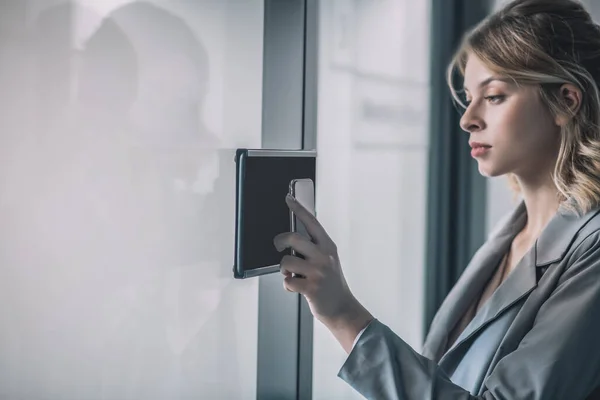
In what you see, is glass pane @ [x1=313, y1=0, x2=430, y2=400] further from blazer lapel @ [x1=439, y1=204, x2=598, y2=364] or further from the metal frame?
blazer lapel @ [x1=439, y1=204, x2=598, y2=364]

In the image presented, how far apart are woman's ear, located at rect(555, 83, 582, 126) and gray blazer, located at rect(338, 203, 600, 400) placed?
154 mm

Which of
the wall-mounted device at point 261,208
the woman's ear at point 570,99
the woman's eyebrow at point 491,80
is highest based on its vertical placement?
the woman's eyebrow at point 491,80

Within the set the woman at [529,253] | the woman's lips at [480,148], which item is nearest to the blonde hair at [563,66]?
the woman at [529,253]

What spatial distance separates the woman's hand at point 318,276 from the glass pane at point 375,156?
520 millimetres

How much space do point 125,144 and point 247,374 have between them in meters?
0.52

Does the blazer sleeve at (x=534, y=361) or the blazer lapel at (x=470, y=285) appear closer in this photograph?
the blazer sleeve at (x=534, y=361)

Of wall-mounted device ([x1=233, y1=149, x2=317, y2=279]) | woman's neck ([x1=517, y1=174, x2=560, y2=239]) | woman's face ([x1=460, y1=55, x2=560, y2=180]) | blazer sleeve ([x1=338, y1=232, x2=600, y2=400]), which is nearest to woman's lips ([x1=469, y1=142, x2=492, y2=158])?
woman's face ([x1=460, y1=55, x2=560, y2=180])

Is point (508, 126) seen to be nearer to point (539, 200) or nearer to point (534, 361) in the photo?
point (539, 200)

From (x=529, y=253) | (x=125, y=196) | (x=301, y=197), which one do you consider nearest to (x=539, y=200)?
(x=529, y=253)

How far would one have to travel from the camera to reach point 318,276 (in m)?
0.92

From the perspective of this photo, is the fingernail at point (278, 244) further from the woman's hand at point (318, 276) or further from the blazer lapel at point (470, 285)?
the blazer lapel at point (470, 285)

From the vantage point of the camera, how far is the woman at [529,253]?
0.90 metres

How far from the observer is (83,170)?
0.99 metres

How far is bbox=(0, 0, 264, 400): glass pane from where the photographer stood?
0.93 metres
